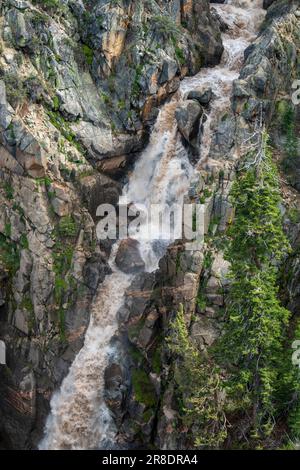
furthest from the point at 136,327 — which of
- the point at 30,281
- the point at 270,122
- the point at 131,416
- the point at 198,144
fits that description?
the point at 270,122

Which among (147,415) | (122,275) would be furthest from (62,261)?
(147,415)

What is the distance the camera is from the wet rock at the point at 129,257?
3256 cm

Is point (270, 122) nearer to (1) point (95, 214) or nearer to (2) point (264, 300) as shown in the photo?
(1) point (95, 214)

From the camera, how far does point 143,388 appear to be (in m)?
28.3

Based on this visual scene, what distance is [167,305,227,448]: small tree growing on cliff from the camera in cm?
2236

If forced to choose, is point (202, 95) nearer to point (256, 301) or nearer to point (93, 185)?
point (93, 185)

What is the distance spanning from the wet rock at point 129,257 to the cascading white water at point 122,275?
39cm

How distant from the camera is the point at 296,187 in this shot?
3100cm

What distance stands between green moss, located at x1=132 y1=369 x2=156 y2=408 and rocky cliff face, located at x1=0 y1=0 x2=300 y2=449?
0.06 metres

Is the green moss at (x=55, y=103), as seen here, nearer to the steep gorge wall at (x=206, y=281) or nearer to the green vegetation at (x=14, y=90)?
the green vegetation at (x=14, y=90)

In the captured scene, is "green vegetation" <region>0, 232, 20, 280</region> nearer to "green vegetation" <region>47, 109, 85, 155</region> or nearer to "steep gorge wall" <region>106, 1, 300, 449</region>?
"green vegetation" <region>47, 109, 85, 155</region>

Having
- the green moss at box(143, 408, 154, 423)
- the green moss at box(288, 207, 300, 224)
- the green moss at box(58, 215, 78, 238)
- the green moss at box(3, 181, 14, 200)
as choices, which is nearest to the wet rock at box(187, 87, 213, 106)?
the green moss at box(288, 207, 300, 224)

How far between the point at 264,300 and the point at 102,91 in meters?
21.4

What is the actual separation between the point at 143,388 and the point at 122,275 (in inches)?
297
